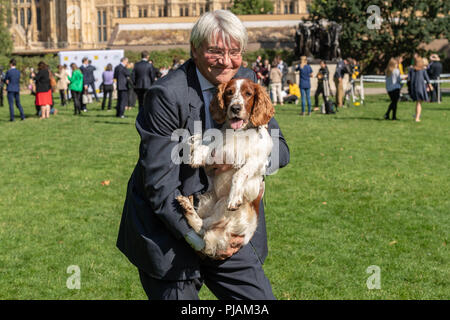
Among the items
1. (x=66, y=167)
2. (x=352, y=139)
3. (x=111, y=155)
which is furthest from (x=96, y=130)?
(x=352, y=139)

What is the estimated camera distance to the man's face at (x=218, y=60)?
2582mm

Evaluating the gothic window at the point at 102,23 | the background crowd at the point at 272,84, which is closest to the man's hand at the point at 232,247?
the background crowd at the point at 272,84

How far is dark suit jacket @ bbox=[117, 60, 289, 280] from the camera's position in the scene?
258 centimetres

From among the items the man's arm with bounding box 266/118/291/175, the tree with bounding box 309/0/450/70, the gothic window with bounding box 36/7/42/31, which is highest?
the gothic window with bounding box 36/7/42/31

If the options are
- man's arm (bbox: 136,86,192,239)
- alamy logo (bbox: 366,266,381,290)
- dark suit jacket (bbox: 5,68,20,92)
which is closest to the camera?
man's arm (bbox: 136,86,192,239)

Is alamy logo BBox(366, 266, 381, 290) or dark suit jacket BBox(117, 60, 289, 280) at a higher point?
dark suit jacket BBox(117, 60, 289, 280)

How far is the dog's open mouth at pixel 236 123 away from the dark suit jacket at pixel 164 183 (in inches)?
8.3

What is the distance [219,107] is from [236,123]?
11 cm

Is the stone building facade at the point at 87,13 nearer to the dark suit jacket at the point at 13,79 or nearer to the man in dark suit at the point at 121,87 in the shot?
the dark suit jacket at the point at 13,79

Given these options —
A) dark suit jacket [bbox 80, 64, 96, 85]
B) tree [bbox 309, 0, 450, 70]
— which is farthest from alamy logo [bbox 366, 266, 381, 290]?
tree [bbox 309, 0, 450, 70]

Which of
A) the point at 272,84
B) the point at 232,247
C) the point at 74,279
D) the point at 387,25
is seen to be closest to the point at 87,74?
the point at 272,84

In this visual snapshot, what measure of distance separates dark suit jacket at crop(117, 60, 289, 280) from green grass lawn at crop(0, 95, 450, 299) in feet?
8.69

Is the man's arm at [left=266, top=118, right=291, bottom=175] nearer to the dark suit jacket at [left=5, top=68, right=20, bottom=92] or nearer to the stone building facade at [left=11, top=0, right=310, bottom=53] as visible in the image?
the dark suit jacket at [left=5, top=68, right=20, bottom=92]
